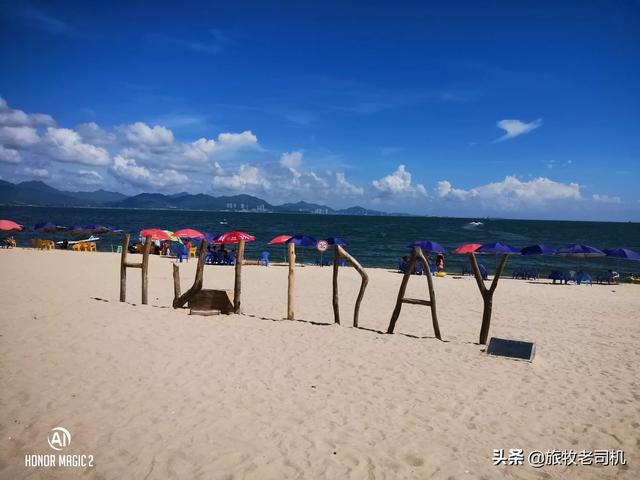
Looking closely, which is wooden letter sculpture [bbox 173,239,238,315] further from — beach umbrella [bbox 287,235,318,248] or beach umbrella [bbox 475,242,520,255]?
beach umbrella [bbox 475,242,520,255]

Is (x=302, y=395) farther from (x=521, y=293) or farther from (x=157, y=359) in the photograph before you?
(x=521, y=293)

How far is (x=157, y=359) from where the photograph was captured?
288 inches

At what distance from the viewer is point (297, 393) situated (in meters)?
6.21

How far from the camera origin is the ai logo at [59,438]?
4.56 m

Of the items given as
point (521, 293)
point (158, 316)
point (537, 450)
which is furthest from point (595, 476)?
point (521, 293)

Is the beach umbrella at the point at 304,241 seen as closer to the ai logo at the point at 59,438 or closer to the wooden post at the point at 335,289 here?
the wooden post at the point at 335,289

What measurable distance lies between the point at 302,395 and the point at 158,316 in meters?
5.42

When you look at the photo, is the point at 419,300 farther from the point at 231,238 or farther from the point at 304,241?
the point at 304,241

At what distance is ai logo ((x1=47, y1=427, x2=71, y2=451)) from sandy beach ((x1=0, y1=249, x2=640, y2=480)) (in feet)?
0.28

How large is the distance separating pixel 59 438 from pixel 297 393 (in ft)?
9.90

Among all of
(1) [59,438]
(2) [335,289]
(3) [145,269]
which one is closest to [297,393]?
(1) [59,438]

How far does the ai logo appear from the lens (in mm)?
4562

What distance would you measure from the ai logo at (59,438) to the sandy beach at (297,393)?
0.09 m

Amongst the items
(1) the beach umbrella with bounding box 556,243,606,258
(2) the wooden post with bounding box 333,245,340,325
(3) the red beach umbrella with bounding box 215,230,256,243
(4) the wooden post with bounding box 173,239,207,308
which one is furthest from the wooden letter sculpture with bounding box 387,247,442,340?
(1) the beach umbrella with bounding box 556,243,606,258
